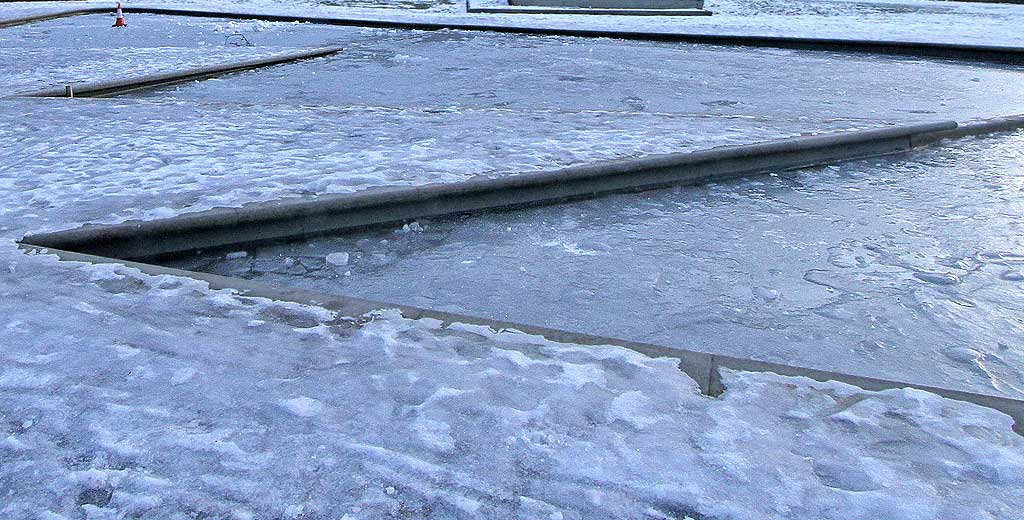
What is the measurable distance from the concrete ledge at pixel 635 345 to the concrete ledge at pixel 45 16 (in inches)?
439

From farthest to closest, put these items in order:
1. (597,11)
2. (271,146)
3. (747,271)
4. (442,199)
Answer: (597,11) < (271,146) < (442,199) < (747,271)

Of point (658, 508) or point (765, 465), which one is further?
point (765, 465)

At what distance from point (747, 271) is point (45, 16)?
13.3 metres

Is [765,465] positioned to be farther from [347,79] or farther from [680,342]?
[347,79]

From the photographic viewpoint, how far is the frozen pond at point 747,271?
2602 millimetres

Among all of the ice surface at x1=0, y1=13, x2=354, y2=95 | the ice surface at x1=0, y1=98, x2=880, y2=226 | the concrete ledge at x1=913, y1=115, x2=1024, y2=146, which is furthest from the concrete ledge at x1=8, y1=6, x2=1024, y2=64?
the ice surface at x1=0, y1=98, x2=880, y2=226

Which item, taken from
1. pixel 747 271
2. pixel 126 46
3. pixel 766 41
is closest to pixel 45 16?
pixel 126 46

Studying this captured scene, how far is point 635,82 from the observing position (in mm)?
7164

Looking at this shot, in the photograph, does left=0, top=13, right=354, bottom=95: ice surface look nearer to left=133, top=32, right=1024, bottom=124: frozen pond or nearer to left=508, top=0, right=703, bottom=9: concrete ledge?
left=133, top=32, right=1024, bottom=124: frozen pond

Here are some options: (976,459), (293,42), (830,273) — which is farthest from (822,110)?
(293,42)

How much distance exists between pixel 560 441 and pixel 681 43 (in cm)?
939

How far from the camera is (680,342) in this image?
2576 mm

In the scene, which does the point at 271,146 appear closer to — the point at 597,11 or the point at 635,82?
the point at 635,82

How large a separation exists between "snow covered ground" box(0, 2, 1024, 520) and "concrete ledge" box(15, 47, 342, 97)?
3.72m
